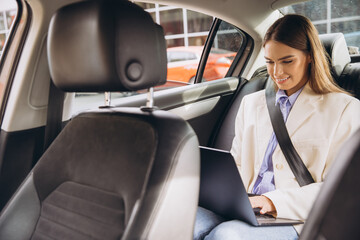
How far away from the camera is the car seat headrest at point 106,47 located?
1013mm

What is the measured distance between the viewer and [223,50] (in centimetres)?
298

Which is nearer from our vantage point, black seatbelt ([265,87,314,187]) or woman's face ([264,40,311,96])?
black seatbelt ([265,87,314,187])

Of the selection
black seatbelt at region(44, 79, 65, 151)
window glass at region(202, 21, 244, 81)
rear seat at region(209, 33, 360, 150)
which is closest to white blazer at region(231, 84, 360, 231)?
rear seat at region(209, 33, 360, 150)

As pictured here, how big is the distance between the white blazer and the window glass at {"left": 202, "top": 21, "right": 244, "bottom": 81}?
3.69 feet

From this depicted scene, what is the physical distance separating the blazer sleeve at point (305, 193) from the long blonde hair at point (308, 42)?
0.17m

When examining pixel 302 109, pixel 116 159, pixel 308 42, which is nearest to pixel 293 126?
pixel 302 109

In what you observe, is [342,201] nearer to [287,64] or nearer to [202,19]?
[287,64]

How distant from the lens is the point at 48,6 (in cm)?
149

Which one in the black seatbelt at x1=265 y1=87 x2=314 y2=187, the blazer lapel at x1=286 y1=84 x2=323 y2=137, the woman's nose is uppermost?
the woman's nose

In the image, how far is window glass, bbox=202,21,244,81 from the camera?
2.77m

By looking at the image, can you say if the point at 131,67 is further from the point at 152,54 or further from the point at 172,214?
the point at 172,214

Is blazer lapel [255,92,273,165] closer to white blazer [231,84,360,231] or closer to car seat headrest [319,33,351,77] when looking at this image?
white blazer [231,84,360,231]

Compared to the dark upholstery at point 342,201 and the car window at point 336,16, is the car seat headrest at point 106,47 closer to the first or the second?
the dark upholstery at point 342,201

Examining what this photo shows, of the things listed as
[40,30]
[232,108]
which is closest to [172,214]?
[40,30]
